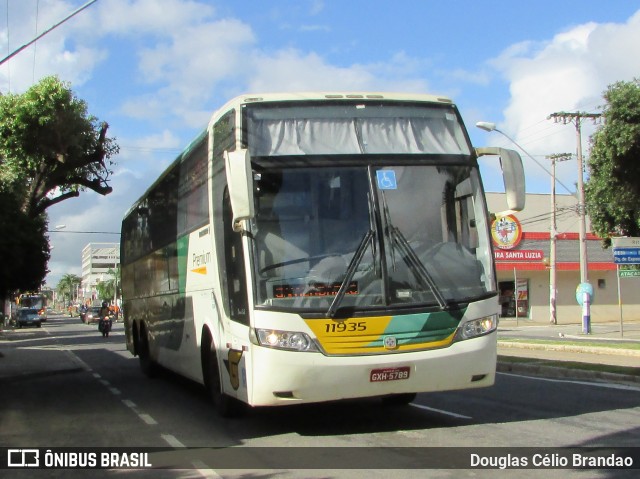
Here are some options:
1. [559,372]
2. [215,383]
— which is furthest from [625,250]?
[215,383]

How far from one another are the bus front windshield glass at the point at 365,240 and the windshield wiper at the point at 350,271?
1 centimetres

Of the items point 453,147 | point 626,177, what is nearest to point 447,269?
point 453,147

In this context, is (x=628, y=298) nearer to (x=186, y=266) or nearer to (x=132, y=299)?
(x=132, y=299)

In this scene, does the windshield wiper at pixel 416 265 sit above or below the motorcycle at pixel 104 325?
above

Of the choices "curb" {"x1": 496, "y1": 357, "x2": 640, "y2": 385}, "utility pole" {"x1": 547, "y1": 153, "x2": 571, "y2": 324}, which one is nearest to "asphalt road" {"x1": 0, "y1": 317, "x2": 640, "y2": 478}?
"curb" {"x1": 496, "y1": 357, "x2": 640, "y2": 385}

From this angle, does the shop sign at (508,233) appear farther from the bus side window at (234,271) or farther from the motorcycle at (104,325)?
the bus side window at (234,271)

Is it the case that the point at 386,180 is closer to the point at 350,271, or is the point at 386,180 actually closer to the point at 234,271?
the point at 350,271

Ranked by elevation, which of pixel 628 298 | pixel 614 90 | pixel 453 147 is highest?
pixel 614 90

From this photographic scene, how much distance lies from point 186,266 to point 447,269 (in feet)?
16.0

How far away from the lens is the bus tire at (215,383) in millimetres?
10484

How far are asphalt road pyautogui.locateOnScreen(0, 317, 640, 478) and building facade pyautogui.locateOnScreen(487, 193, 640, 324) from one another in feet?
118

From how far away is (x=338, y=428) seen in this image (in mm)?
9594

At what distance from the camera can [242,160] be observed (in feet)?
27.2

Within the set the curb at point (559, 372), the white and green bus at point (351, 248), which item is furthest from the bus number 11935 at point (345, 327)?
the curb at point (559, 372)
